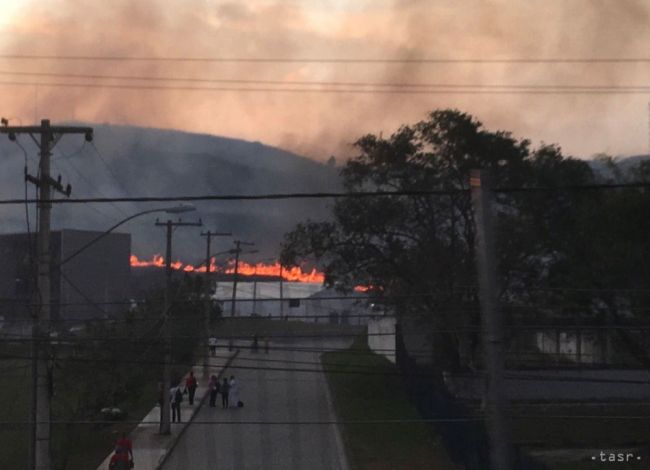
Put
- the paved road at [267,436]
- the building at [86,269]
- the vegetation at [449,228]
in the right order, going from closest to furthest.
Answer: the paved road at [267,436] → the vegetation at [449,228] → the building at [86,269]

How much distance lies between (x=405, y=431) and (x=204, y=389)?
12410 millimetres

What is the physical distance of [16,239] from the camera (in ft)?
164

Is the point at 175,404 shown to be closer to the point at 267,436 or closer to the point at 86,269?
the point at 267,436

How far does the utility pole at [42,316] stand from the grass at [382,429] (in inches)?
266

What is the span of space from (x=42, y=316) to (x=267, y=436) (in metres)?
9.85

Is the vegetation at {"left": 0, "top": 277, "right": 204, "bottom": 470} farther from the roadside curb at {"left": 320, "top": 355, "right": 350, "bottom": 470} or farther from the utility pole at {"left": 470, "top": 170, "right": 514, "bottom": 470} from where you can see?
the utility pole at {"left": 470, "top": 170, "right": 514, "bottom": 470}

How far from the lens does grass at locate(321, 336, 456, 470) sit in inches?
797

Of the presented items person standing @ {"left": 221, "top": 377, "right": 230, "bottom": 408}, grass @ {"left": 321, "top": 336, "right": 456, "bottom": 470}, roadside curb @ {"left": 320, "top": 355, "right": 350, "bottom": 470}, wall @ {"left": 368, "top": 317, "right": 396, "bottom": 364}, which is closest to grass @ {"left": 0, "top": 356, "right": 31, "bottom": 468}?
person standing @ {"left": 221, "top": 377, "right": 230, "bottom": 408}

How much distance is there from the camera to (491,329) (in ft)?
23.9

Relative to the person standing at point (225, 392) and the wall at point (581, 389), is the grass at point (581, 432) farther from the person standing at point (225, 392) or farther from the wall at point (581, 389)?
the person standing at point (225, 392)

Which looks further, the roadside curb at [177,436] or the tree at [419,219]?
the tree at [419,219]

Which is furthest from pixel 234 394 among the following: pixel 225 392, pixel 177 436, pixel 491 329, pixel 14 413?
pixel 491 329

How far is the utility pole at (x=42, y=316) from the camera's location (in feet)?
48.3

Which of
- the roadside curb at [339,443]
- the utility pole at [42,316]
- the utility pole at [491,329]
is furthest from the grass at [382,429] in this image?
the utility pole at [491,329]
